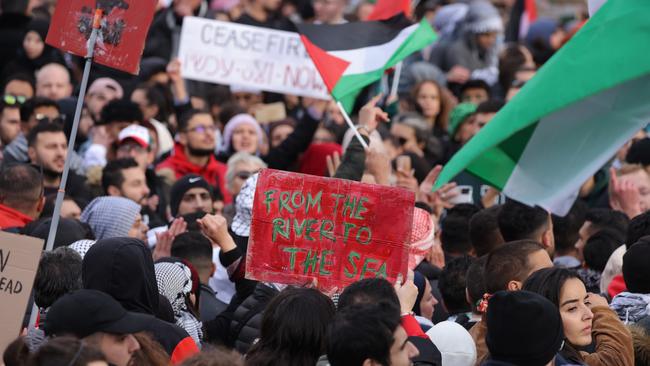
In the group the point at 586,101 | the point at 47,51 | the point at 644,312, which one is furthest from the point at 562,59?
the point at 47,51

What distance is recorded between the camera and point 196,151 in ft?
38.1

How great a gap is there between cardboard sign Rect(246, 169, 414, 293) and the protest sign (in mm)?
6025

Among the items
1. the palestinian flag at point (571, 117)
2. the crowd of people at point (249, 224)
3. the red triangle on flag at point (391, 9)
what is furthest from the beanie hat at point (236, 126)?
the palestinian flag at point (571, 117)

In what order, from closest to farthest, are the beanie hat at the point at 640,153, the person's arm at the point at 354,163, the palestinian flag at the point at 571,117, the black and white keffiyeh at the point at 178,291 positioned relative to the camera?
the black and white keffiyeh at the point at 178,291 < the palestinian flag at the point at 571,117 < the person's arm at the point at 354,163 < the beanie hat at the point at 640,153

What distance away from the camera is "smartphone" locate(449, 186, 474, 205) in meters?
10.5

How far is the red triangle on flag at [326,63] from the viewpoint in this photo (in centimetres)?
935

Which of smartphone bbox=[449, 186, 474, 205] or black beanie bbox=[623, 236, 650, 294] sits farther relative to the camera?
smartphone bbox=[449, 186, 474, 205]

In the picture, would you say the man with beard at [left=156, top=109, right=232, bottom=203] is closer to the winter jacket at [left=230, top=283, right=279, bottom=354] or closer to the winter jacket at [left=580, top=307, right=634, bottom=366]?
the winter jacket at [left=230, top=283, right=279, bottom=354]

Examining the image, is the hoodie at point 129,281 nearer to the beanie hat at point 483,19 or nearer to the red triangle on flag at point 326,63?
the red triangle on flag at point 326,63

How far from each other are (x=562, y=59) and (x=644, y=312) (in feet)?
4.69

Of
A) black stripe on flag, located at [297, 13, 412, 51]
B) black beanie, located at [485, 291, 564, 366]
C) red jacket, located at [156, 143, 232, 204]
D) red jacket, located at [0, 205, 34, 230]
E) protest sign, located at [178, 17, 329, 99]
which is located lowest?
red jacket, located at [156, 143, 232, 204]

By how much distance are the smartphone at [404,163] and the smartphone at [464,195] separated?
1.68 ft

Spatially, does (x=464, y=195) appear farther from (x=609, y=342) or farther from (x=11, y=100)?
(x=609, y=342)

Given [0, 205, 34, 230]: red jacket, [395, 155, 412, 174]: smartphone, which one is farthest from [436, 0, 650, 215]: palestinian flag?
[395, 155, 412, 174]: smartphone
